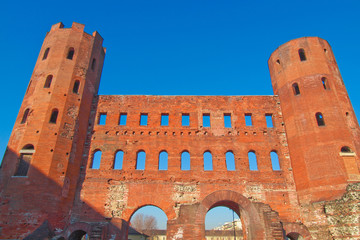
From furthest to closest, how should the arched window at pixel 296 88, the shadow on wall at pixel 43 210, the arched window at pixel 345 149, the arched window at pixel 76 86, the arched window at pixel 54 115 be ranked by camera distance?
the arched window at pixel 296 88, the arched window at pixel 76 86, the arched window at pixel 54 115, the arched window at pixel 345 149, the shadow on wall at pixel 43 210

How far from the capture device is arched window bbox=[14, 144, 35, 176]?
46.6ft

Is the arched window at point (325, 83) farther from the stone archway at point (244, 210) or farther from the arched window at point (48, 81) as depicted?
the arched window at point (48, 81)

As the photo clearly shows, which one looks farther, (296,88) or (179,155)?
(296,88)

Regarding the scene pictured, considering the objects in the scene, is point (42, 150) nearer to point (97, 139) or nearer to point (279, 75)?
point (97, 139)

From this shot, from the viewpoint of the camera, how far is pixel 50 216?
1338cm

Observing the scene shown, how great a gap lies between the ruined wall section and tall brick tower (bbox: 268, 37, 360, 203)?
3.12 feet

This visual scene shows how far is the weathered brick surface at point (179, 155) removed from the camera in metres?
13.6

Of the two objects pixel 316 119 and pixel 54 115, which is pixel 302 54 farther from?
pixel 54 115

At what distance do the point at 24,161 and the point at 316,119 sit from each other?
57.9 ft

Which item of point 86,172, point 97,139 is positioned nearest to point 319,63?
point 97,139

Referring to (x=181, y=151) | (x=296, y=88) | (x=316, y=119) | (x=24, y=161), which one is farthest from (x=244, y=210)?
(x=24, y=161)

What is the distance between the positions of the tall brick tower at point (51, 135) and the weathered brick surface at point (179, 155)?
0.20 ft

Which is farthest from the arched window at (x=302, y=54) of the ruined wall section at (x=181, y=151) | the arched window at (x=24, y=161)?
the arched window at (x=24, y=161)

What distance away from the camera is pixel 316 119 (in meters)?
16.0
